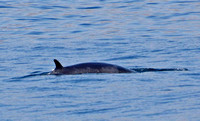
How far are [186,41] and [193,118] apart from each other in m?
8.86

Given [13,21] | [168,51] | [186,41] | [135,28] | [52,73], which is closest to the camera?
[52,73]

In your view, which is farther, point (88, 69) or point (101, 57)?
point (101, 57)

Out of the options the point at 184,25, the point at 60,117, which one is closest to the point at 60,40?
the point at 184,25

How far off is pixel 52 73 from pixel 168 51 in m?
4.23

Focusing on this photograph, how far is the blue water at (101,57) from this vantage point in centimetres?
1020

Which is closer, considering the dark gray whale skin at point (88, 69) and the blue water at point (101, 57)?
the blue water at point (101, 57)

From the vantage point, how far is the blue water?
33.4 feet

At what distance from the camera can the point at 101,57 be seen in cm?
1588

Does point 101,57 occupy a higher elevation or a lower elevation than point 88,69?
lower

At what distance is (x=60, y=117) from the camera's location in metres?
9.73

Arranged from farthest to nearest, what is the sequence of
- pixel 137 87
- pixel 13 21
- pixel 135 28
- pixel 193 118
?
pixel 13 21 < pixel 135 28 < pixel 137 87 < pixel 193 118

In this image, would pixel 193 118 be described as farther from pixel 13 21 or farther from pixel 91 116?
pixel 13 21

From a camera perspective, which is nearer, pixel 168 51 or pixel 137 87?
pixel 137 87

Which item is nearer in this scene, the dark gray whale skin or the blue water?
the blue water
